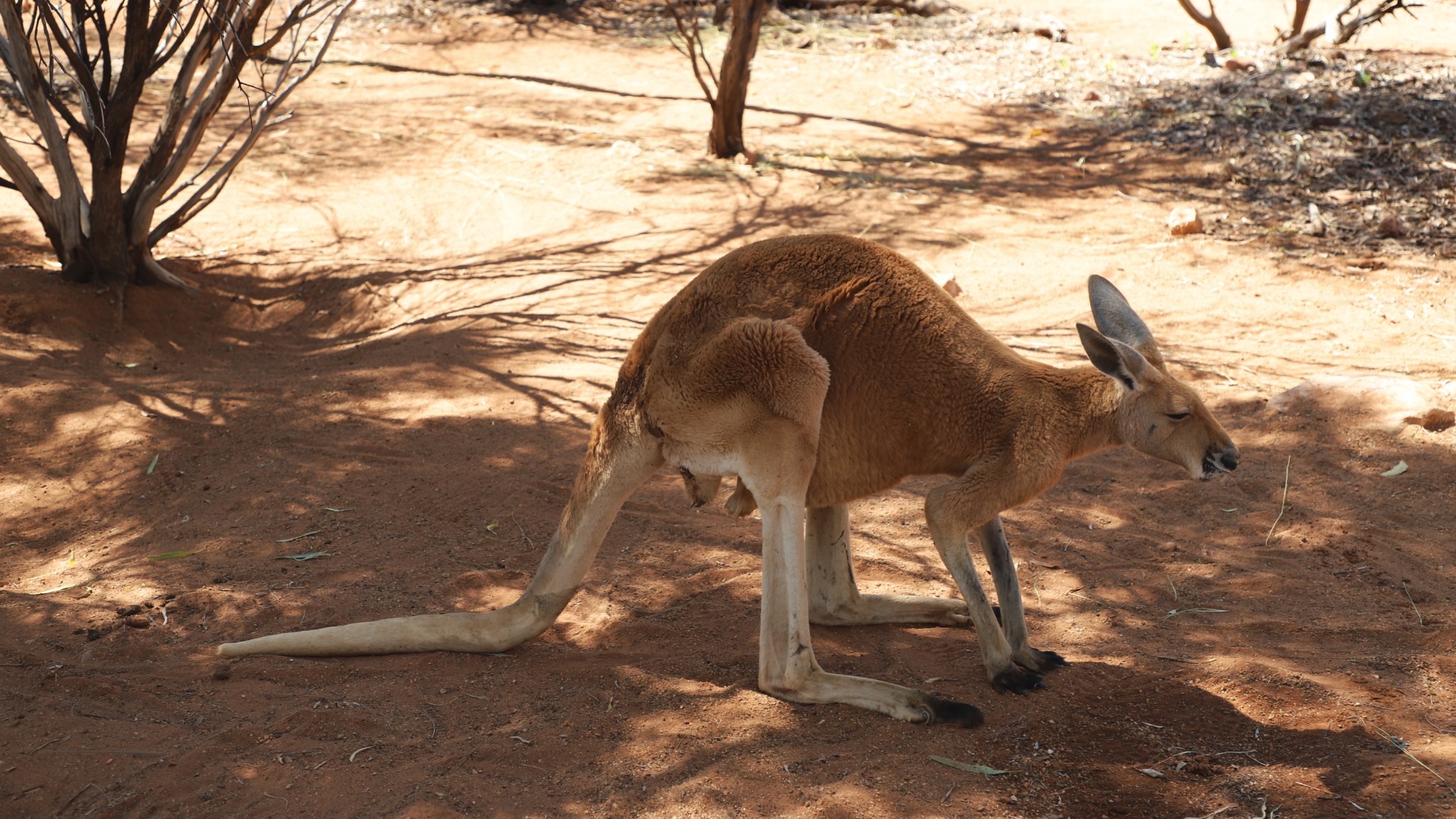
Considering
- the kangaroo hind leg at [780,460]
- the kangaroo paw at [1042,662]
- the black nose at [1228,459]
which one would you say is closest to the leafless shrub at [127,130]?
the kangaroo hind leg at [780,460]

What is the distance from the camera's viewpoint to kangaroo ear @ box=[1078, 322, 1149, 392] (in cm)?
326

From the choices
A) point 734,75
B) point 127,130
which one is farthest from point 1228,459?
point 734,75

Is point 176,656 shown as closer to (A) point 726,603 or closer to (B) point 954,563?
(A) point 726,603

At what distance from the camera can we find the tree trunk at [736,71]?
9.36m

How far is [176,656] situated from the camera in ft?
A: 11.9

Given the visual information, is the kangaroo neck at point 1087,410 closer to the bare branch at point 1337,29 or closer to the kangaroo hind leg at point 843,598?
the kangaroo hind leg at point 843,598

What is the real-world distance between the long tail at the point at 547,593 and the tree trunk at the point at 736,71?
6.50 meters

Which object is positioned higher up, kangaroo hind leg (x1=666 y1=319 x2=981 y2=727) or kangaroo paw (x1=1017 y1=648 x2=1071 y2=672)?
kangaroo hind leg (x1=666 y1=319 x2=981 y2=727)

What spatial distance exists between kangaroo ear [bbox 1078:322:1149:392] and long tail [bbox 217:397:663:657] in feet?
4.44

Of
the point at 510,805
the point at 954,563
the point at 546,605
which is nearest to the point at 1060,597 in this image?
the point at 954,563

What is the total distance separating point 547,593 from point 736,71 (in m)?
6.93

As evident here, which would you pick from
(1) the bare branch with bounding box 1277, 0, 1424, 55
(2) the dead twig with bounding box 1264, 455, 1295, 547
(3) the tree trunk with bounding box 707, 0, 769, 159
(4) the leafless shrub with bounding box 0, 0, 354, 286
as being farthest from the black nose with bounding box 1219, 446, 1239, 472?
(1) the bare branch with bounding box 1277, 0, 1424, 55

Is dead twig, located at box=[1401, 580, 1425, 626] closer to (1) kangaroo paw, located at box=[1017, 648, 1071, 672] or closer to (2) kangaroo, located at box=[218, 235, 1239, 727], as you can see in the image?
(2) kangaroo, located at box=[218, 235, 1239, 727]

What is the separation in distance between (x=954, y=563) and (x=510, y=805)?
4.76ft
